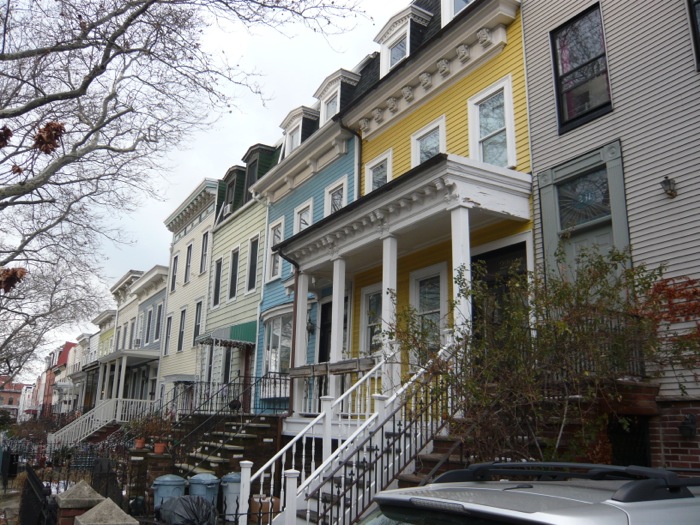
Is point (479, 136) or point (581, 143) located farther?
point (479, 136)

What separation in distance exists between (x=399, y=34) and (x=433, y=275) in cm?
612

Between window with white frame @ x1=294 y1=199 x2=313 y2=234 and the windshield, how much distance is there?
48.6 ft

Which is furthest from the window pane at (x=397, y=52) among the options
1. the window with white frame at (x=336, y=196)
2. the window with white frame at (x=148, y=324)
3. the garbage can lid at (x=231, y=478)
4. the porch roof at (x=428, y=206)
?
the window with white frame at (x=148, y=324)

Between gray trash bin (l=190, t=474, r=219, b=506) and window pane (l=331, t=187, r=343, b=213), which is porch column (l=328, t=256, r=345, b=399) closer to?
gray trash bin (l=190, t=474, r=219, b=506)

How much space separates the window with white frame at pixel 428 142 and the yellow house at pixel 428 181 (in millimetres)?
24

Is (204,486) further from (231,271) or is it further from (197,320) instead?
(197,320)

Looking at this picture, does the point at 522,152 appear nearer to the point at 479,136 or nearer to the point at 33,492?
the point at 479,136

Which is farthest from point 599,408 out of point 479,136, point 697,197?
point 479,136

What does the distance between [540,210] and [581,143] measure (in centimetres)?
120

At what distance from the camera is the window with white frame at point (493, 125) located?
1108cm

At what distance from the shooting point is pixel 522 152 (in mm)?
10742

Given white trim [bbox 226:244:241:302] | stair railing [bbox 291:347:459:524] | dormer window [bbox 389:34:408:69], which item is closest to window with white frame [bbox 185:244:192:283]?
white trim [bbox 226:244:241:302]

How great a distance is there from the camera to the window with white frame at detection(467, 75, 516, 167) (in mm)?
11078

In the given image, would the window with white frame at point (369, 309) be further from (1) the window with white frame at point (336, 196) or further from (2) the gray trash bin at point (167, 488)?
(2) the gray trash bin at point (167, 488)
